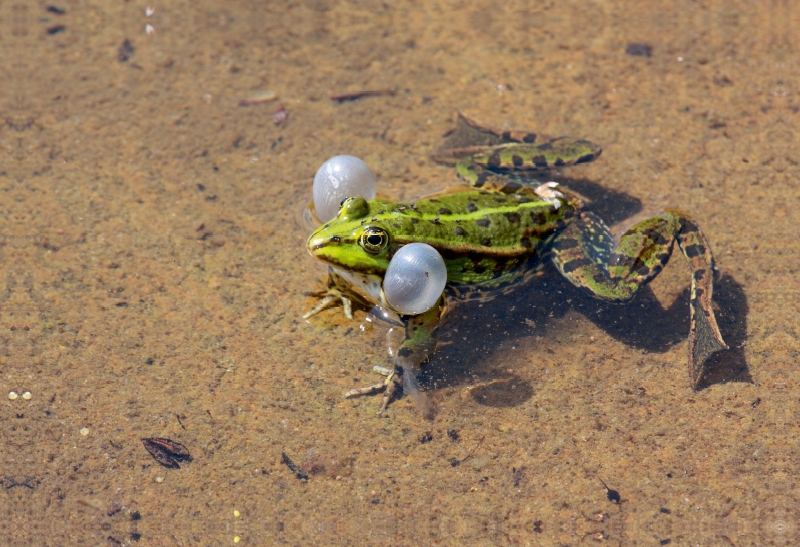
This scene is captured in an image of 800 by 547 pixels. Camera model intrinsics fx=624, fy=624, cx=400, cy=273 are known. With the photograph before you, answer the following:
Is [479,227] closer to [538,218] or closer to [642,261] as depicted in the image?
[538,218]

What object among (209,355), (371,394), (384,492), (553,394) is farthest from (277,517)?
(553,394)

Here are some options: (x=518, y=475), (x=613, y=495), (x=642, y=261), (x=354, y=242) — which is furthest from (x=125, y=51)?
(x=613, y=495)

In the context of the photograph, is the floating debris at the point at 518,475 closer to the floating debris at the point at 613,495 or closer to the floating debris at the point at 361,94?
the floating debris at the point at 613,495

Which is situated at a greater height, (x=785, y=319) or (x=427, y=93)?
(x=427, y=93)

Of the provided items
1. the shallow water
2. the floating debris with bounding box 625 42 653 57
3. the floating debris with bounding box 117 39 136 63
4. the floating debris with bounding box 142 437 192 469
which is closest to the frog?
the shallow water

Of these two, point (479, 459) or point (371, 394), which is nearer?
point (479, 459)


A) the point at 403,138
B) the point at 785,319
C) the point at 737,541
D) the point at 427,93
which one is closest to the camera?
the point at 737,541

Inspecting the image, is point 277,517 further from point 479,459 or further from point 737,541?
point 737,541
